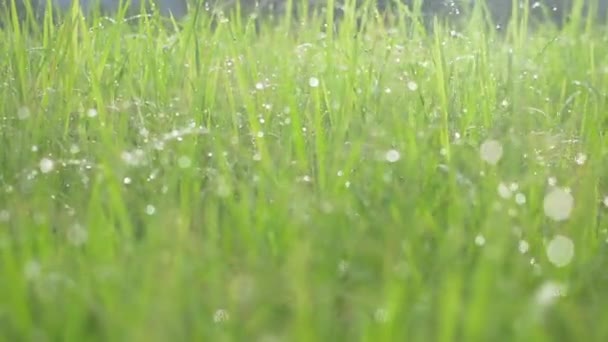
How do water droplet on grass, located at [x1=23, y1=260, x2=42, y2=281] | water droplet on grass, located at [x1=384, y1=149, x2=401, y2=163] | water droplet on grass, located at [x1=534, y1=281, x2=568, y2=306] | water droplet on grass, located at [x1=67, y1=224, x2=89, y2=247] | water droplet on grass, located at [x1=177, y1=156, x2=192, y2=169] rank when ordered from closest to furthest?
water droplet on grass, located at [x1=534, y1=281, x2=568, y2=306]
water droplet on grass, located at [x1=23, y1=260, x2=42, y2=281]
water droplet on grass, located at [x1=67, y1=224, x2=89, y2=247]
water droplet on grass, located at [x1=177, y1=156, x2=192, y2=169]
water droplet on grass, located at [x1=384, y1=149, x2=401, y2=163]

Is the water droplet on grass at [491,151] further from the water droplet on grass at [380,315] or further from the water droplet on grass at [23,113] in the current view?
the water droplet on grass at [23,113]

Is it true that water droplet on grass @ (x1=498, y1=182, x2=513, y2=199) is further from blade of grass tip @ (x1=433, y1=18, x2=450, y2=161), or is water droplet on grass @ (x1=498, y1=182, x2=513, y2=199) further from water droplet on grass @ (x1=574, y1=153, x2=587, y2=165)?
water droplet on grass @ (x1=574, y1=153, x2=587, y2=165)

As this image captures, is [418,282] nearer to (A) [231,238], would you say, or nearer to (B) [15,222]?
(A) [231,238]

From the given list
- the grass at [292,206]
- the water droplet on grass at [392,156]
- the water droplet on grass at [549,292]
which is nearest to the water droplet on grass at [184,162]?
the grass at [292,206]

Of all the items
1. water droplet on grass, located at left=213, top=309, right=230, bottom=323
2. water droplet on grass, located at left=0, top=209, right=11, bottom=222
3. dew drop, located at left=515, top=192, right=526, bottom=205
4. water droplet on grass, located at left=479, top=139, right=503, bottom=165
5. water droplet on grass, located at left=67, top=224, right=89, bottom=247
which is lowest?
water droplet on grass, located at left=479, top=139, right=503, bottom=165

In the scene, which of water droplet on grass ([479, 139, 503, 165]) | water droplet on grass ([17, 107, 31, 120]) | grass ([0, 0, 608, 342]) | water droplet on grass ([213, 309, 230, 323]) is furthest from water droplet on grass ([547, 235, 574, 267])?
water droplet on grass ([17, 107, 31, 120])

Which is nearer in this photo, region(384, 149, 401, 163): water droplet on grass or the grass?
the grass

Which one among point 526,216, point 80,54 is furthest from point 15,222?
point 80,54
